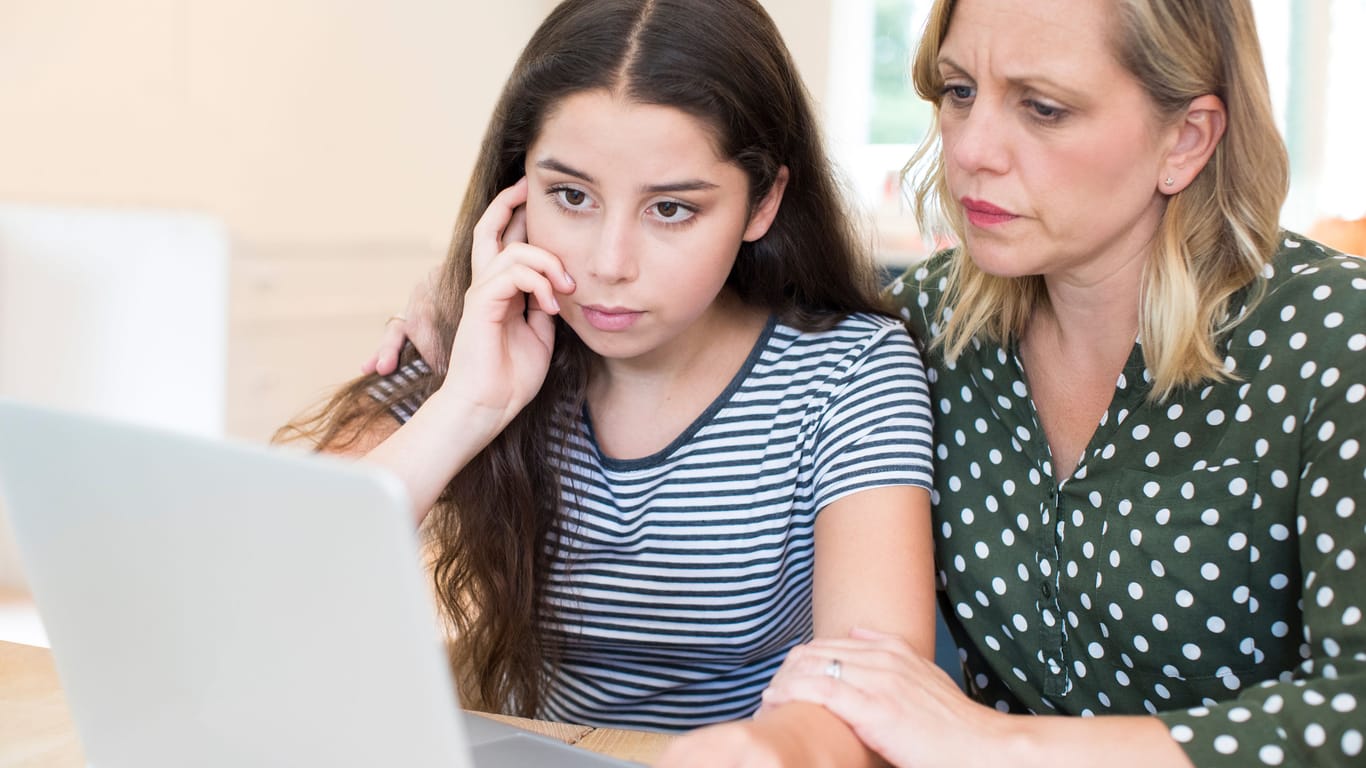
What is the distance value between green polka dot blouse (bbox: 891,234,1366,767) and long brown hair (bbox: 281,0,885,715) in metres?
0.21

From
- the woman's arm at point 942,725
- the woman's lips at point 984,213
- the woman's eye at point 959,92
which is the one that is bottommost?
the woman's arm at point 942,725

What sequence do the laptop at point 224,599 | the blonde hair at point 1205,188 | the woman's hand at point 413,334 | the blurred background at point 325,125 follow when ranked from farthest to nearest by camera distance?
the blurred background at point 325,125
the woman's hand at point 413,334
the blonde hair at point 1205,188
the laptop at point 224,599

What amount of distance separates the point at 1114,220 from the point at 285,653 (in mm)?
754

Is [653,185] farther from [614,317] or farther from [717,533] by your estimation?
[717,533]

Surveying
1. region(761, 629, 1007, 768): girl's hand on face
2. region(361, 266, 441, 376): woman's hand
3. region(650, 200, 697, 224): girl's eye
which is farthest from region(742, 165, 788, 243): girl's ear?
region(761, 629, 1007, 768): girl's hand on face

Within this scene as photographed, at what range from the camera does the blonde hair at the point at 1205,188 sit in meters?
0.98

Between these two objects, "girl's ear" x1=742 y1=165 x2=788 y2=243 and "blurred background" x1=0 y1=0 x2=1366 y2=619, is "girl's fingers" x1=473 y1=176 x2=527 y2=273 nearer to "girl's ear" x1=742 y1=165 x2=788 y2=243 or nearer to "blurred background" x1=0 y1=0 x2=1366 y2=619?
"girl's ear" x1=742 y1=165 x2=788 y2=243

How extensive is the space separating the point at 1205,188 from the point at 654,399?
0.55m

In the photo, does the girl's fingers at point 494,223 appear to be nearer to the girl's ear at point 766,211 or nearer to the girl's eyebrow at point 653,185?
the girl's eyebrow at point 653,185

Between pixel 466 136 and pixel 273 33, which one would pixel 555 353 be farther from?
pixel 466 136

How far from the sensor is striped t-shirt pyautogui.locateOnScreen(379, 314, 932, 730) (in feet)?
3.90

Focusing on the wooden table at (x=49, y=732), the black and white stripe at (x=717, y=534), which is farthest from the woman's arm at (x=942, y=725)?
the black and white stripe at (x=717, y=534)

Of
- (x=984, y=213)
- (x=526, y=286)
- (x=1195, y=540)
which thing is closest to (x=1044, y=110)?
(x=984, y=213)

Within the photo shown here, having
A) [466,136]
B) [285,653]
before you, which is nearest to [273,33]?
[466,136]
